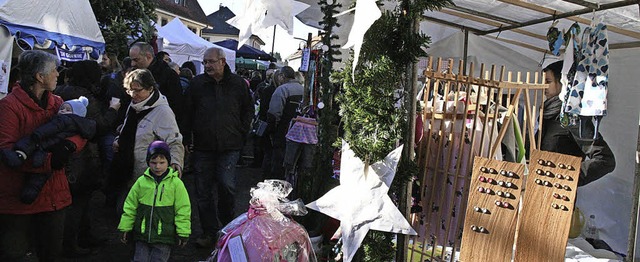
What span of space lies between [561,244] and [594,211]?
154 inches

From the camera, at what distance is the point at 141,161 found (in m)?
3.84

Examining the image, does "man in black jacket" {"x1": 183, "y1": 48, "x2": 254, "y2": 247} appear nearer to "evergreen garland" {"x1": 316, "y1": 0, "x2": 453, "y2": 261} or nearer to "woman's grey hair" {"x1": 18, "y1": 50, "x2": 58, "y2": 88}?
"woman's grey hair" {"x1": 18, "y1": 50, "x2": 58, "y2": 88}

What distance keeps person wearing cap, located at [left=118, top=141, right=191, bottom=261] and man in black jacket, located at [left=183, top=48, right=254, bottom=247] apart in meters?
1.16

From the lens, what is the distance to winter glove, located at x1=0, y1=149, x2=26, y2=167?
119 inches

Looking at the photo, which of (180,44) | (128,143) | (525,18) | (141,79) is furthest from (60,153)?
(180,44)

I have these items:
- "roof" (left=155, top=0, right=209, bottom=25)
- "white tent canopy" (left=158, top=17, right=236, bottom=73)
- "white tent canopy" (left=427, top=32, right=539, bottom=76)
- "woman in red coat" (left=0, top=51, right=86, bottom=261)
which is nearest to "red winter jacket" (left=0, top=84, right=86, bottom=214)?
"woman in red coat" (left=0, top=51, right=86, bottom=261)

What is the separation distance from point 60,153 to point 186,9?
42.8 metres

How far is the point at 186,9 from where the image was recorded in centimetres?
4353

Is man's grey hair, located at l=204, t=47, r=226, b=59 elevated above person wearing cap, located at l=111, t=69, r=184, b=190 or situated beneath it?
elevated above

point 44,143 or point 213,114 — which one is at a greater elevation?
point 213,114

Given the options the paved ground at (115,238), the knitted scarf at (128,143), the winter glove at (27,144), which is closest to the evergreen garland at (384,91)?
the knitted scarf at (128,143)

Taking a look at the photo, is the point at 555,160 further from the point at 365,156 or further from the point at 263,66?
the point at 263,66

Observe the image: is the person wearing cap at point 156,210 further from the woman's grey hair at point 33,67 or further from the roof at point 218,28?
the roof at point 218,28

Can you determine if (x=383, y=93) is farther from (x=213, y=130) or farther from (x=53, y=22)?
(x=53, y=22)
